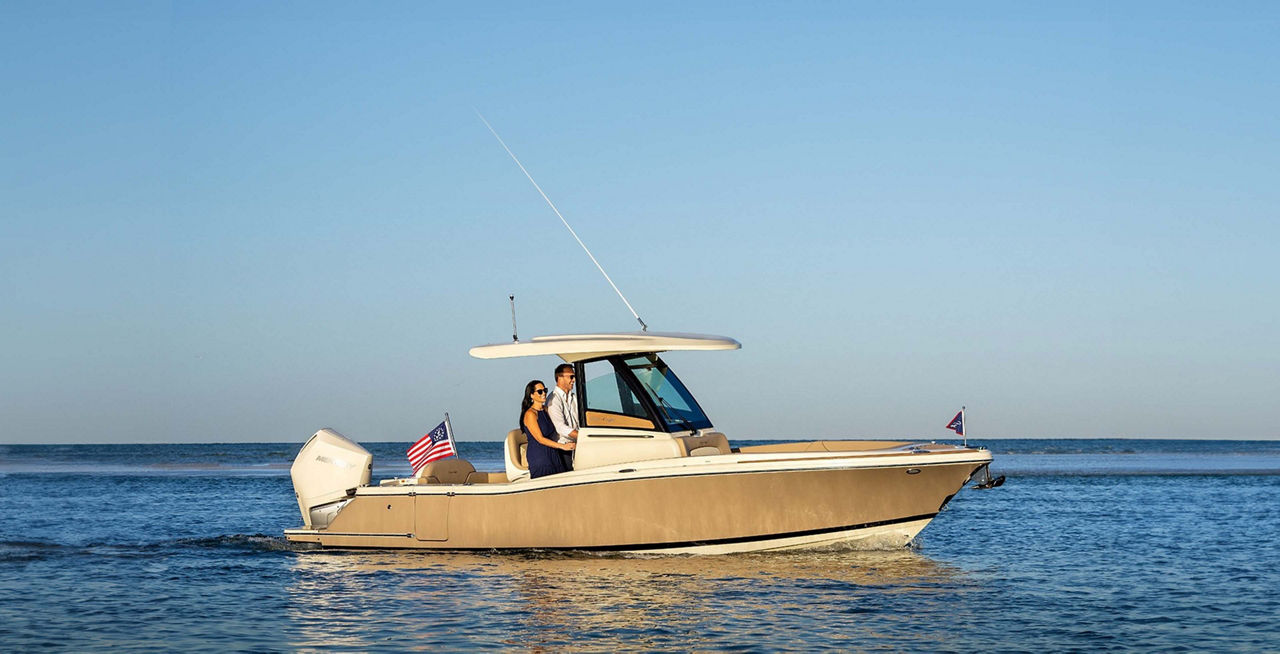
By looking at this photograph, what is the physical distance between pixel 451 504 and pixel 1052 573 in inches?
264

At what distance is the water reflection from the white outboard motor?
2.08 feet

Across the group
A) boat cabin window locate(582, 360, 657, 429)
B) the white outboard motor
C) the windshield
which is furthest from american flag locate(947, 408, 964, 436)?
the white outboard motor

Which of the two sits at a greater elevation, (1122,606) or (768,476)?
(768,476)

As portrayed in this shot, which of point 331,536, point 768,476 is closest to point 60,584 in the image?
point 331,536

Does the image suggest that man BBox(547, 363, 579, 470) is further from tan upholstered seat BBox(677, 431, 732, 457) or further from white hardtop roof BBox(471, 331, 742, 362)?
tan upholstered seat BBox(677, 431, 732, 457)

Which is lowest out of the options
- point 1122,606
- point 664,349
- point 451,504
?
point 1122,606

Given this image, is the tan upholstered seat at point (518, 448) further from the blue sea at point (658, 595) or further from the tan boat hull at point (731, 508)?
the blue sea at point (658, 595)

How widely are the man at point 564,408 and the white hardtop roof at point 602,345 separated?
0.19m

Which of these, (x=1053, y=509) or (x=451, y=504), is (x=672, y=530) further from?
(x=1053, y=509)

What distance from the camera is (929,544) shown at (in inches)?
627

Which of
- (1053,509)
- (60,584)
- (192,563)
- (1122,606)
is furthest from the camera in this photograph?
(1053,509)

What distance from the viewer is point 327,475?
14570 millimetres

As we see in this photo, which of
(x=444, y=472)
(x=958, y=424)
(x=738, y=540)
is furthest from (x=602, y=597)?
(x=958, y=424)

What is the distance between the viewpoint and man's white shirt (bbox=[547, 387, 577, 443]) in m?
13.6
